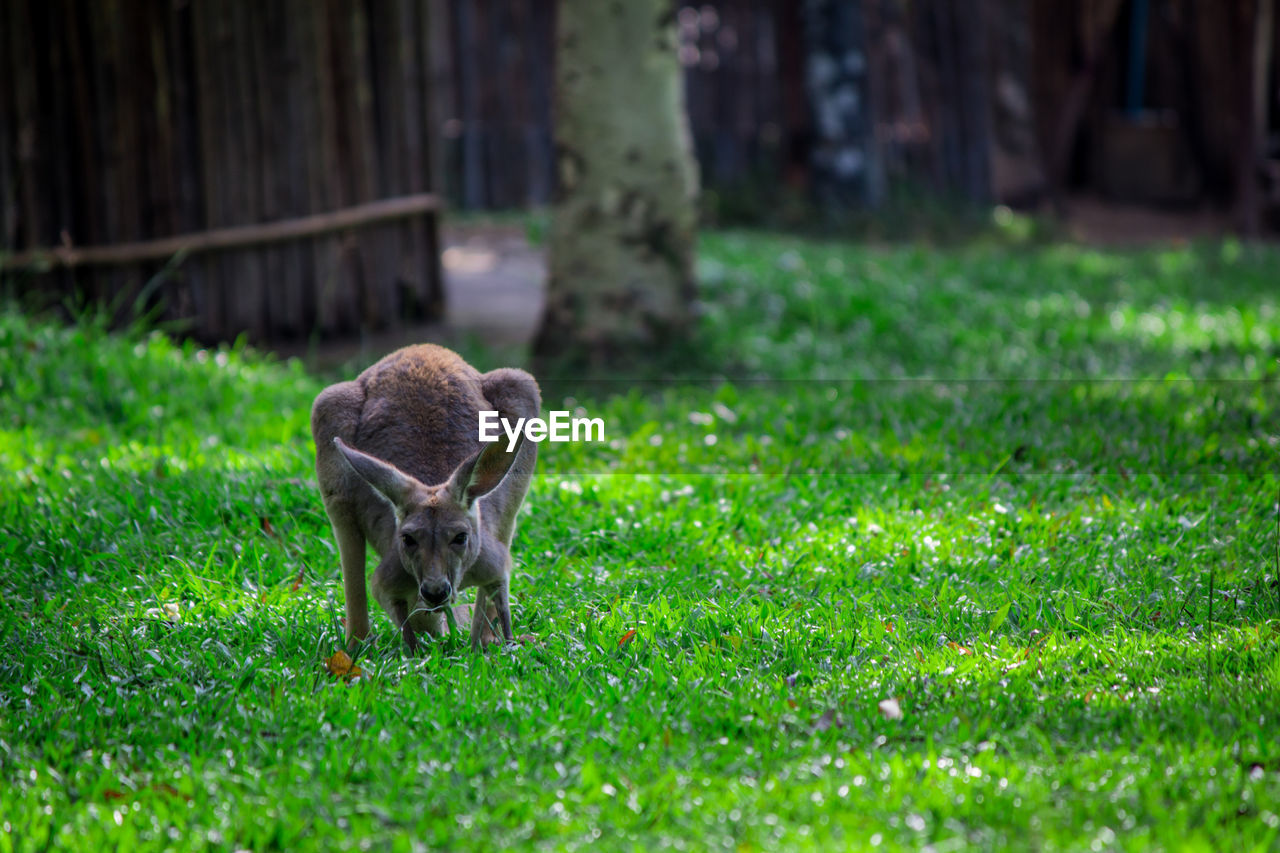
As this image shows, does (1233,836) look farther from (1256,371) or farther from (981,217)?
(981,217)

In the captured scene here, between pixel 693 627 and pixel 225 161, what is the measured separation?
5705 mm

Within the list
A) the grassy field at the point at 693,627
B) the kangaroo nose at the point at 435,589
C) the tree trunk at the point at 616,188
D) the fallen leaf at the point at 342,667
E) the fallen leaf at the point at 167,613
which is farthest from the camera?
the tree trunk at the point at 616,188

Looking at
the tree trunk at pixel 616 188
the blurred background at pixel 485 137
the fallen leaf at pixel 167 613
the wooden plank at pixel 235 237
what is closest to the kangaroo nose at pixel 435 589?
the fallen leaf at pixel 167 613

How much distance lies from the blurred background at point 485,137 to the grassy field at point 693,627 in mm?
1054

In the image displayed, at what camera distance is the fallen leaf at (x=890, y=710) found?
140 inches

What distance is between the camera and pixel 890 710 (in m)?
3.59

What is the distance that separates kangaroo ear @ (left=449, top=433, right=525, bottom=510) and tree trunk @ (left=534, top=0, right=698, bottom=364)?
14.2ft

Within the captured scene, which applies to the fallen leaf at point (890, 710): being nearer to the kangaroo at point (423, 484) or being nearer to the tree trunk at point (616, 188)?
the kangaroo at point (423, 484)

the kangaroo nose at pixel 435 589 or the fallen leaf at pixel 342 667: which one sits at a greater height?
the kangaroo nose at pixel 435 589

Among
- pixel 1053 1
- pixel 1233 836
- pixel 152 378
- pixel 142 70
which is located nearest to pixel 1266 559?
pixel 1233 836

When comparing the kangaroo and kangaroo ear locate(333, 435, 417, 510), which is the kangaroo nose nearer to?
the kangaroo

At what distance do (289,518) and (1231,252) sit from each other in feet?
34.3

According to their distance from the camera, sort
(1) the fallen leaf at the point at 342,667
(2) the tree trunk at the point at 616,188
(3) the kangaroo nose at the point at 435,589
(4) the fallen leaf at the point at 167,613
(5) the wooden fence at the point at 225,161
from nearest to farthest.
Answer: (3) the kangaroo nose at the point at 435,589 < (1) the fallen leaf at the point at 342,667 < (4) the fallen leaf at the point at 167,613 < (5) the wooden fence at the point at 225,161 < (2) the tree trunk at the point at 616,188

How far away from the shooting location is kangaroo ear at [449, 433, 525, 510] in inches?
143
